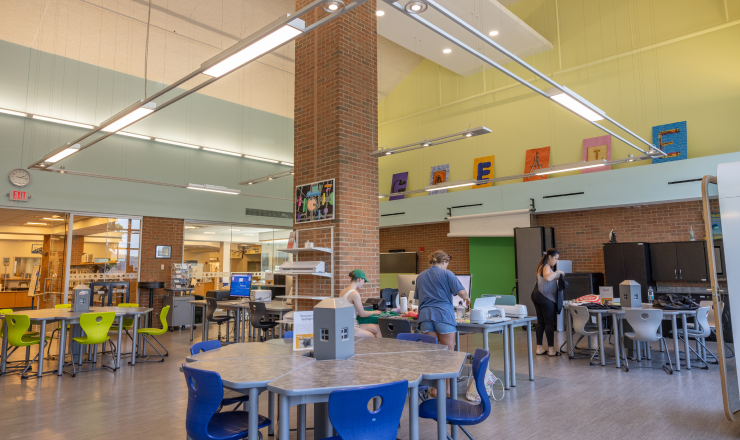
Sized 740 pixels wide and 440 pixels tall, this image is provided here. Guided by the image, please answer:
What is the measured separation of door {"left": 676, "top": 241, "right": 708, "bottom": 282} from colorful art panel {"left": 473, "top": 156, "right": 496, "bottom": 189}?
431 centimetres

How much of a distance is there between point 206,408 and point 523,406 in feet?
10.5

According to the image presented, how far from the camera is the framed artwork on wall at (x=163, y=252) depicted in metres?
11.1

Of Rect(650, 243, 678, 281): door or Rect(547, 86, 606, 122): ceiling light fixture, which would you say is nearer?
Rect(547, 86, 606, 122): ceiling light fixture

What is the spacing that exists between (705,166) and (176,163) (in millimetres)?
11215

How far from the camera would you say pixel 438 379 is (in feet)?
8.62

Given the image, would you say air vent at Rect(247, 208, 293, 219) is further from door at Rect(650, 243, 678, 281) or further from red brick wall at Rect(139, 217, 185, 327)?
door at Rect(650, 243, 678, 281)

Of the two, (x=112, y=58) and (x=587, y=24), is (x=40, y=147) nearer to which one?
(x=112, y=58)

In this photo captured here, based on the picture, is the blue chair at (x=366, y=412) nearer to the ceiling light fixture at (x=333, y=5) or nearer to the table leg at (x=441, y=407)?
the table leg at (x=441, y=407)

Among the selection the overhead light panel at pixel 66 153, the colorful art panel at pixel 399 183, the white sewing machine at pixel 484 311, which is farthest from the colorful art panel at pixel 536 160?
the overhead light panel at pixel 66 153

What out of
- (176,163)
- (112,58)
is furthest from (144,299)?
(112,58)

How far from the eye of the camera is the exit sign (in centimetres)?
901

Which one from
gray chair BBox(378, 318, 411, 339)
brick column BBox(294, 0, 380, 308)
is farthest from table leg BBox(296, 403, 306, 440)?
brick column BBox(294, 0, 380, 308)

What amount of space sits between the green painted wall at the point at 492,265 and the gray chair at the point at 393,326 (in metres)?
6.56

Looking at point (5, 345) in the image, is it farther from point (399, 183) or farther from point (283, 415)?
point (399, 183)
